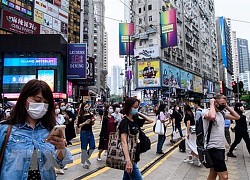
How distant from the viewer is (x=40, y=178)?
1.87 meters

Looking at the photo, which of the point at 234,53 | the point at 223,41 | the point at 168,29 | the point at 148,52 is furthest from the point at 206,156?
the point at 234,53

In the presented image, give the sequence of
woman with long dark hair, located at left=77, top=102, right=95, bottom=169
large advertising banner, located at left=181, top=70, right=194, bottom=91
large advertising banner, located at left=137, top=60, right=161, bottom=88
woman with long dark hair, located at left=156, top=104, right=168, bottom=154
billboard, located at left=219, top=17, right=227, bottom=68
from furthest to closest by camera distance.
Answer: billboard, located at left=219, top=17, right=227, bottom=68 → large advertising banner, located at left=181, top=70, right=194, bottom=91 → large advertising banner, located at left=137, top=60, right=161, bottom=88 → woman with long dark hair, located at left=156, top=104, right=168, bottom=154 → woman with long dark hair, located at left=77, top=102, right=95, bottom=169

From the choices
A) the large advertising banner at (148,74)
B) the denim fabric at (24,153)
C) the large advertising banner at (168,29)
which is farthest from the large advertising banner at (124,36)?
the denim fabric at (24,153)

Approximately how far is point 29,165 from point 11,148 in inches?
7.0

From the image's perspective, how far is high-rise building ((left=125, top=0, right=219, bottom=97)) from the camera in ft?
156

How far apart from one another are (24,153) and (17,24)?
131 ft

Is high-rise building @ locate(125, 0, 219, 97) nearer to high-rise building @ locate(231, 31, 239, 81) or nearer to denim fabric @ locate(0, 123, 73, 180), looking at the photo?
denim fabric @ locate(0, 123, 73, 180)

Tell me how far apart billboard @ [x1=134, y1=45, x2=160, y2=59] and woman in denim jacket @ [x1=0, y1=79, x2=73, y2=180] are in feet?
146

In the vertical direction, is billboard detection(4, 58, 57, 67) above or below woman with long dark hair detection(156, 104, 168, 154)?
above

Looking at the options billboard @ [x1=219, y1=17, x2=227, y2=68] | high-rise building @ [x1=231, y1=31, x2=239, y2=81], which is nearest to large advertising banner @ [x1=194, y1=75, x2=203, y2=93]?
billboard @ [x1=219, y1=17, x2=227, y2=68]

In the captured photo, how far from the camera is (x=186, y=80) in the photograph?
54.7m

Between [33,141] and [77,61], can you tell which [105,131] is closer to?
[33,141]

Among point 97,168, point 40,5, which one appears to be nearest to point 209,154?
point 97,168

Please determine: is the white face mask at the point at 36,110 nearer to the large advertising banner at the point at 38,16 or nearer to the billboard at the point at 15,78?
the billboard at the point at 15,78
